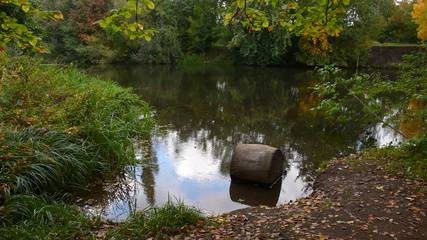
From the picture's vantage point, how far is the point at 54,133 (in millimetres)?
7695

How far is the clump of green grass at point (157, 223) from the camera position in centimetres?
517

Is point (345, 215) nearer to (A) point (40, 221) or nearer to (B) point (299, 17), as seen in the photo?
(B) point (299, 17)

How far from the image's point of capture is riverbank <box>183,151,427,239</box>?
525cm

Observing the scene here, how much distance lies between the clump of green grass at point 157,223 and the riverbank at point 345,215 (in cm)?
23

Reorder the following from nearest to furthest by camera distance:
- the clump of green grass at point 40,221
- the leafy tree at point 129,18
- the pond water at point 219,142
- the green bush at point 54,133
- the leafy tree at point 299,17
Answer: the leafy tree at point 129,18, the leafy tree at point 299,17, the clump of green grass at point 40,221, the green bush at point 54,133, the pond water at point 219,142

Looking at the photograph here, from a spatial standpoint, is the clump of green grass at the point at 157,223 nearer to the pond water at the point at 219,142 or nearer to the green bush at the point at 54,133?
the pond water at the point at 219,142

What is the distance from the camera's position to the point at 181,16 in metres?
39.3

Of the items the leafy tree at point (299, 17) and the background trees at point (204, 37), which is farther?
the background trees at point (204, 37)

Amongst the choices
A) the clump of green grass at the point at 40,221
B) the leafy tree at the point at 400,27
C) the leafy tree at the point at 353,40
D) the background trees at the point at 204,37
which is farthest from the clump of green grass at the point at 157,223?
the leafy tree at the point at 400,27

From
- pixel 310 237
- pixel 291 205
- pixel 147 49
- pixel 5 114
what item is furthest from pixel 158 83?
pixel 310 237

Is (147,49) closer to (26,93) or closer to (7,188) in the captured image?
(26,93)

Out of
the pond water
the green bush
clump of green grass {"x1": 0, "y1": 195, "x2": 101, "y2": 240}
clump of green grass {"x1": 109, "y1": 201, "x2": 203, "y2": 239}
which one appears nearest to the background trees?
the pond water

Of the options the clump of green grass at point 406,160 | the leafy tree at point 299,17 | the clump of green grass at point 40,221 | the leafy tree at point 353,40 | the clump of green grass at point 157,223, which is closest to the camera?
the leafy tree at point 299,17

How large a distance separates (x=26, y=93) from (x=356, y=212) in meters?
7.58
